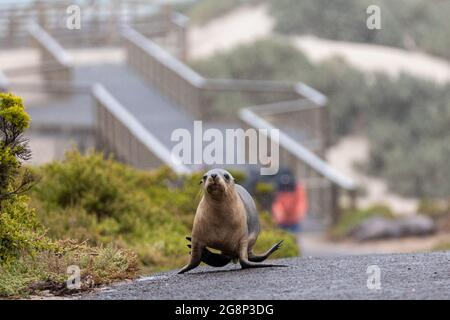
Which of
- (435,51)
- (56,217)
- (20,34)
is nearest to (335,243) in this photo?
(56,217)

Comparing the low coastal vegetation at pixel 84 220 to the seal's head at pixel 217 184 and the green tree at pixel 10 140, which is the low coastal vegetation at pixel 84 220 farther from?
the seal's head at pixel 217 184

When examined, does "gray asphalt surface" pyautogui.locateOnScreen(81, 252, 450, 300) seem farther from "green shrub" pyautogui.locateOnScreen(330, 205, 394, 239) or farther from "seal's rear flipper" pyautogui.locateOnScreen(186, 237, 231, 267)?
"green shrub" pyautogui.locateOnScreen(330, 205, 394, 239)

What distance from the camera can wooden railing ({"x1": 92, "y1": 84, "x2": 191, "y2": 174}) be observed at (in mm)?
28547

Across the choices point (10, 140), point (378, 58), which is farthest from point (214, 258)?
point (378, 58)

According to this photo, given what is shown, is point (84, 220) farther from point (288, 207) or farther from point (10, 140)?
point (288, 207)

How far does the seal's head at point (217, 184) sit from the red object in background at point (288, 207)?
16048mm

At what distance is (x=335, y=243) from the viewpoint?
30594 mm

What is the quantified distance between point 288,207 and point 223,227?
652 inches

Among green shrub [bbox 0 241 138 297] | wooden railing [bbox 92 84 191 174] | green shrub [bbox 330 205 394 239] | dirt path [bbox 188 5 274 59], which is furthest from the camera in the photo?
dirt path [bbox 188 5 274 59]

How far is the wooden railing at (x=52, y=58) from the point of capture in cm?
3759

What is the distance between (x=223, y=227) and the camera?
12359mm

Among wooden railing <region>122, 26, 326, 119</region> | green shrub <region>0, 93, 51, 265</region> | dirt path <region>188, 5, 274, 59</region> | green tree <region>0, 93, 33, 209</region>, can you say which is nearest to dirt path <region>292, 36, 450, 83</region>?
dirt path <region>188, 5, 274, 59</region>

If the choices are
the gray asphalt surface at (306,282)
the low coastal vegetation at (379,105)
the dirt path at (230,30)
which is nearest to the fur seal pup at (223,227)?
the gray asphalt surface at (306,282)
